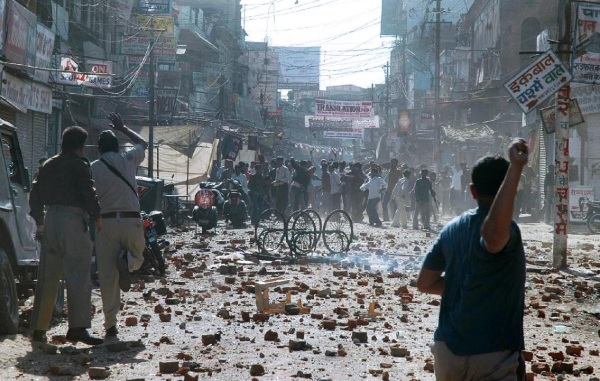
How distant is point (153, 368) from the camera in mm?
7090

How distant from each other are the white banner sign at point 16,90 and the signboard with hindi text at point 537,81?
10.6m

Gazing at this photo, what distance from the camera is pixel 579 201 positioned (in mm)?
27219

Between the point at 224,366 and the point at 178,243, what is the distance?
12290 mm

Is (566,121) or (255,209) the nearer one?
(566,121)

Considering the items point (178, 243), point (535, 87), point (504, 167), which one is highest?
point (535, 87)

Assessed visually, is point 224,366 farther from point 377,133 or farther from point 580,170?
point 377,133

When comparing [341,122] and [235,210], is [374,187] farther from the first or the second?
[341,122]

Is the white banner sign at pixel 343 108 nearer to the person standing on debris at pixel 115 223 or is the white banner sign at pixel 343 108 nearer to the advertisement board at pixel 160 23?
the advertisement board at pixel 160 23

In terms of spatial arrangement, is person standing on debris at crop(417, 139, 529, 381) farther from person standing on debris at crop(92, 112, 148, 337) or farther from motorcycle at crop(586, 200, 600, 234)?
motorcycle at crop(586, 200, 600, 234)

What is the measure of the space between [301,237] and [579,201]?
529 inches

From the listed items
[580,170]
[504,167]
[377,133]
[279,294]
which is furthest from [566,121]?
[377,133]

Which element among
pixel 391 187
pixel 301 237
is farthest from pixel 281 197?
pixel 301 237

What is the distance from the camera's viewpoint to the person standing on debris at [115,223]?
8367 millimetres

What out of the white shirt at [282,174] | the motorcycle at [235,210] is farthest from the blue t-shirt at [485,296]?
the white shirt at [282,174]
